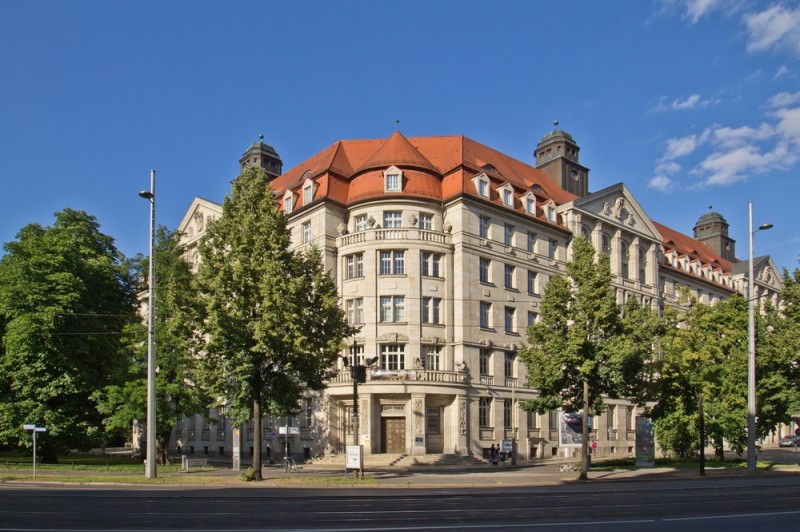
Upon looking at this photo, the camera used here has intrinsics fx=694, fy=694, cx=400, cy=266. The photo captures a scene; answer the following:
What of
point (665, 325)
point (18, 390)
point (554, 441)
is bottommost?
point (554, 441)

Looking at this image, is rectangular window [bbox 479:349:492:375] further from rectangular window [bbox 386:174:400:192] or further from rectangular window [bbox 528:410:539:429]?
rectangular window [bbox 386:174:400:192]

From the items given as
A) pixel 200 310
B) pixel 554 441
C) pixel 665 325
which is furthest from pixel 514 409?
pixel 200 310

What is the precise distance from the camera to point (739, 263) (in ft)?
295

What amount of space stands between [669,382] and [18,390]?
37.1 meters

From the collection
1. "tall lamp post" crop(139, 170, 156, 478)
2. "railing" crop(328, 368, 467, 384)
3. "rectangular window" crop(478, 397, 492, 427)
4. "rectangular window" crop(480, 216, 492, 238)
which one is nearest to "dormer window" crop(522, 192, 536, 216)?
"rectangular window" crop(480, 216, 492, 238)

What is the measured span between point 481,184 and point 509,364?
42.8 ft

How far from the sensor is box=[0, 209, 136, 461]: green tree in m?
39.5

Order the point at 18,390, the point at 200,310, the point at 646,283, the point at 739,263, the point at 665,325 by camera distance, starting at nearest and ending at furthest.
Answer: the point at 200,310, the point at 665,325, the point at 18,390, the point at 646,283, the point at 739,263

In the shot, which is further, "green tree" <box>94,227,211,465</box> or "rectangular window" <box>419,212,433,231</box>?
"rectangular window" <box>419,212,433,231</box>

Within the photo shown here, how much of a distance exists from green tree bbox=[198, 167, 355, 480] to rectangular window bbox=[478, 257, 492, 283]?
62.5 ft

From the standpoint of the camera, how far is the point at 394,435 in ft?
144

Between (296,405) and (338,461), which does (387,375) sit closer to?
(338,461)

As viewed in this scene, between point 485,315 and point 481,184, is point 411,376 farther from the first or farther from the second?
point 481,184

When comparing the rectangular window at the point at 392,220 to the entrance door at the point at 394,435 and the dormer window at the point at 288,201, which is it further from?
the entrance door at the point at 394,435
